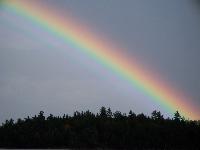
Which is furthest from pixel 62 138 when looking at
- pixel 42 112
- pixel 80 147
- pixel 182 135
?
pixel 182 135

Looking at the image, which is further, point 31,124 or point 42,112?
point 42,112

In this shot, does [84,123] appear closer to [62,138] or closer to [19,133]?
[62,138]

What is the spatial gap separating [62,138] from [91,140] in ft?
32.2

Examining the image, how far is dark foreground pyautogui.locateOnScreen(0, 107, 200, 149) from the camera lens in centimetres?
13412

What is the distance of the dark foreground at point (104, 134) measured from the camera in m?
134

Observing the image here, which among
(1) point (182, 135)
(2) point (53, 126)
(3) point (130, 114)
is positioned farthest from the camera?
(3) point (130, 114)

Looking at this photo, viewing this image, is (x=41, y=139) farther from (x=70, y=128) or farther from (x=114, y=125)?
(x=114, y=125)

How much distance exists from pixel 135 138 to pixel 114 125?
29.7ft

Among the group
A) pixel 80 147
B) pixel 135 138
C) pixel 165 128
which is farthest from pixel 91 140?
pixel 165 128

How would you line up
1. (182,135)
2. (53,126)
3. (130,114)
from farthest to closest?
1. (130,114)
2. (53,126)
3. (182,135)

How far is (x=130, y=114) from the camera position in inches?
6339

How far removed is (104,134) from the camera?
458 ft

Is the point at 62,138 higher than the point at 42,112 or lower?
lower

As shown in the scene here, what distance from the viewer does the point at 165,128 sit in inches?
5517
